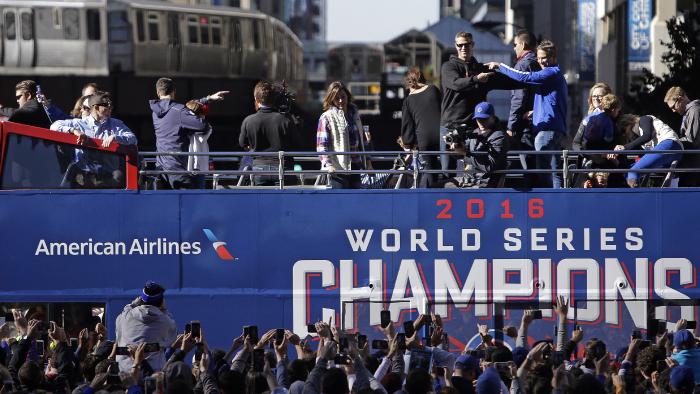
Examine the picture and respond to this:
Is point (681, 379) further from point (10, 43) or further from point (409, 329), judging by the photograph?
point (10, 43)

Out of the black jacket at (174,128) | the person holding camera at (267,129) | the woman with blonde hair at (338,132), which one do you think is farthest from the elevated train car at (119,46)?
the woman with blonde hair at (338,132)

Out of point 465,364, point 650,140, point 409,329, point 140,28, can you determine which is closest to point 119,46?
point 140,28

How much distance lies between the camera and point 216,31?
41469 mm

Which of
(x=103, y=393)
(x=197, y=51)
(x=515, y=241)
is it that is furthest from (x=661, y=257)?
(x=197, y=51)

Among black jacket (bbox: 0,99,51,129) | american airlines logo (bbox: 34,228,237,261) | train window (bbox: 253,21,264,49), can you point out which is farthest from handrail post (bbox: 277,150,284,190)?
train window (bbox: 253,21,264,49)

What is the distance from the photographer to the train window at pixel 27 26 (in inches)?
1537

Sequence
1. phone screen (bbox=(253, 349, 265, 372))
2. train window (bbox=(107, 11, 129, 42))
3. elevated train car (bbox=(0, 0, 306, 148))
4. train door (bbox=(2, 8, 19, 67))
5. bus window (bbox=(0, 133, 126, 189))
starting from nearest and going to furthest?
1. phone screen (bbox=(253, 349, 265, 372))
2. bus window (bbox=(0, 133, 126, 189))
3. train door (bbox=(2, 8, 19, 67))
4. elevated train car (bbox=(0, 0, 306, 148))
5. train window (bbox=(107, 11, 129, 42))

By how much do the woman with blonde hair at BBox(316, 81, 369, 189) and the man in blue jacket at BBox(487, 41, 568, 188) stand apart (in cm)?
158

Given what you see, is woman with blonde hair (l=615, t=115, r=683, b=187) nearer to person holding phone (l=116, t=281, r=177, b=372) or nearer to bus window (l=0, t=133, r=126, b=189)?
person holding phone (l=116, t=281, r=177, b=372)

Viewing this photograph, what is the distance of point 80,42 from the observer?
40094 mm

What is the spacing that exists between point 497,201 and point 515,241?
0.45m

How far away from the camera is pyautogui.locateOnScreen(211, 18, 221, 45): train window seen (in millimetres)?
41250

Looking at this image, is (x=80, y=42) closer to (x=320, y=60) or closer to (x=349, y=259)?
(x=349, y=259)

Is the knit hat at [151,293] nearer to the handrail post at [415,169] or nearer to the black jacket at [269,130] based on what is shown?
the black jacket at [269,130]
